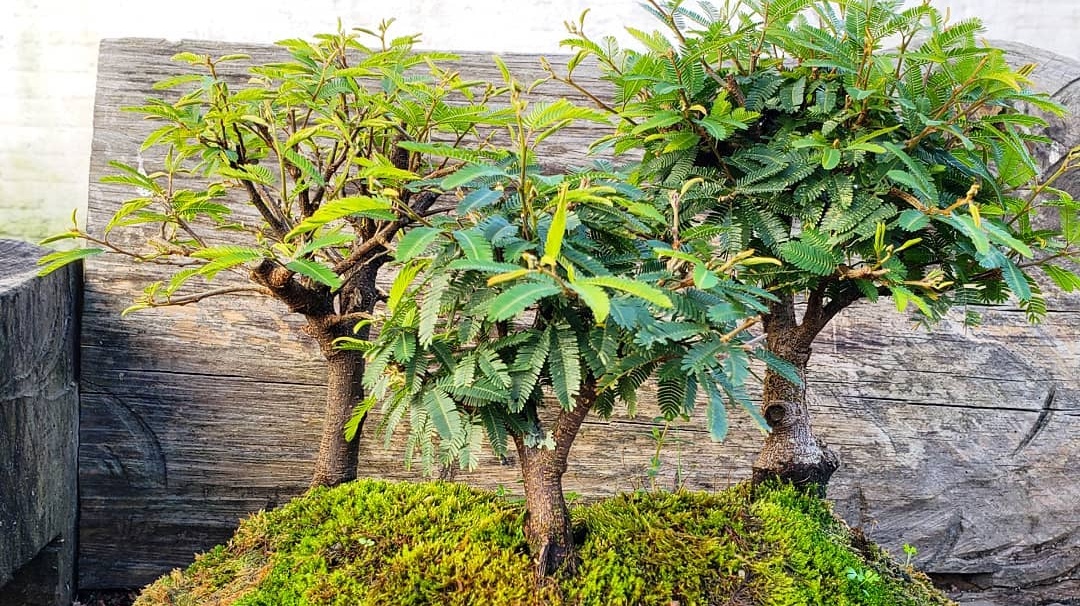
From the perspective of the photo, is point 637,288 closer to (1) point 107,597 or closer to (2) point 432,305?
(2) point 432,305

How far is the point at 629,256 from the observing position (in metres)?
1.02

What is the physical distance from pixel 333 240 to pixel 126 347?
1.18 metres

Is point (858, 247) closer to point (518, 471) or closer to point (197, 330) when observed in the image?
point (518, 471)

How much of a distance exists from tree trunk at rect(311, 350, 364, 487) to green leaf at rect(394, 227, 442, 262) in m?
0.59

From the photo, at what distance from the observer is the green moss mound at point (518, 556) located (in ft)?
3.69

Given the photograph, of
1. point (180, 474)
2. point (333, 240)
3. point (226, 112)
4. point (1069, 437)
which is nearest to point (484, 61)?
point (226, 112)

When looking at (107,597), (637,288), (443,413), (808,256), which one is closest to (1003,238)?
(808,256)

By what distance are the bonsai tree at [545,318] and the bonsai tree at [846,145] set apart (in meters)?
0.15

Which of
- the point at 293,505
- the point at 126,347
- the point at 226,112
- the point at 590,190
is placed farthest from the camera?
the point at 126,347

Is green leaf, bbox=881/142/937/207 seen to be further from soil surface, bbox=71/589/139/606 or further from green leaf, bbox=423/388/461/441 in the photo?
soil surface, bbox=71/589/139/606

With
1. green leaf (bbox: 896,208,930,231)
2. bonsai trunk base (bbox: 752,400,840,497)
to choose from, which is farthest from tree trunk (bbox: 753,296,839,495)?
green leaf (bbox: 896,208,930,231)

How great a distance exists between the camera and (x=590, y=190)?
93 cm

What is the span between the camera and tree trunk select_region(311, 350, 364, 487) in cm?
144

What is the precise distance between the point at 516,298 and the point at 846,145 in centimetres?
61
